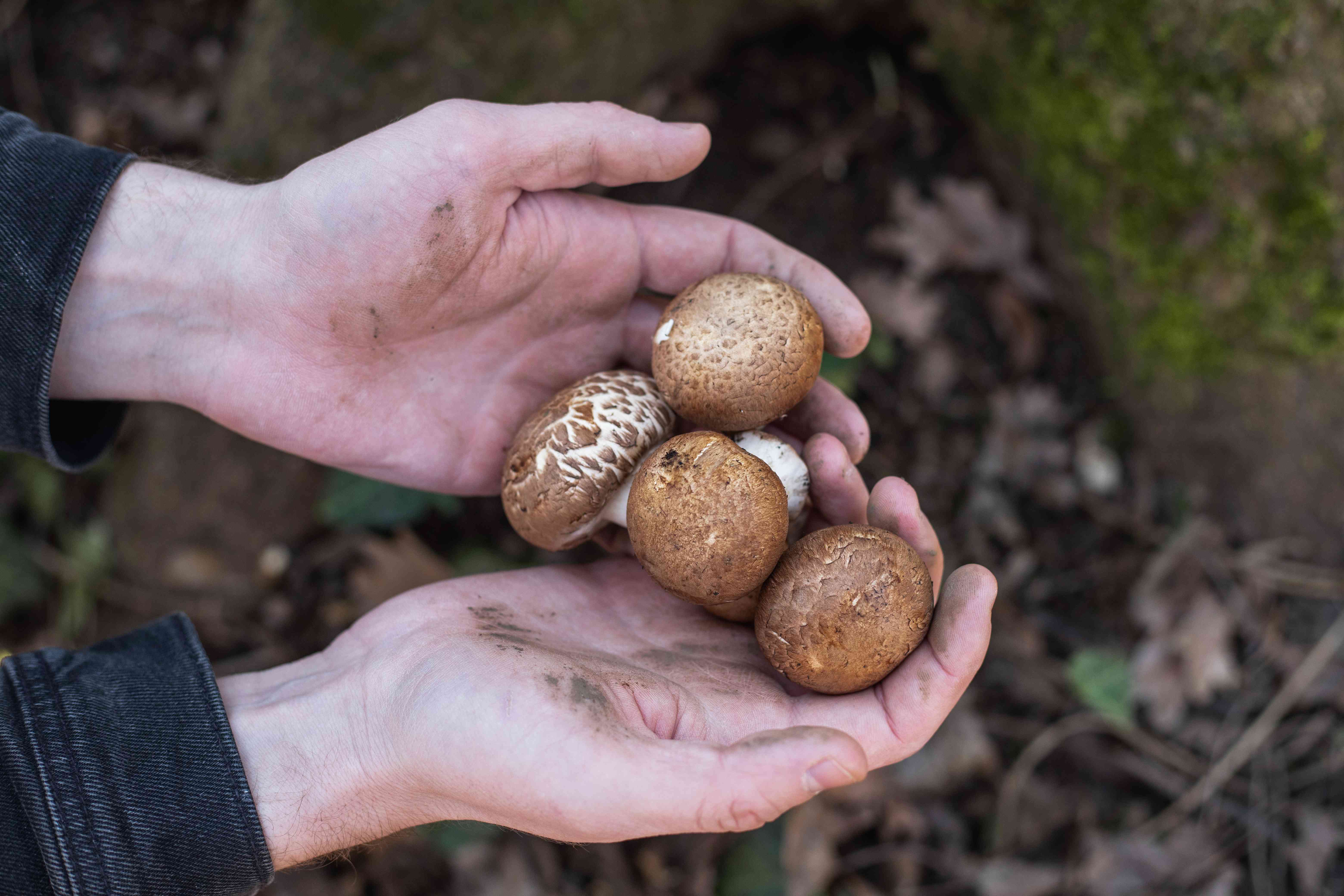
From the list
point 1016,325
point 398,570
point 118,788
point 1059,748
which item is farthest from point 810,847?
point 1016,325

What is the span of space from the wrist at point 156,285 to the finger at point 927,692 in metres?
2.48

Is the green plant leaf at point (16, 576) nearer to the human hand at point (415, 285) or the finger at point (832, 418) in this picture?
the human hand at point (415, 285)

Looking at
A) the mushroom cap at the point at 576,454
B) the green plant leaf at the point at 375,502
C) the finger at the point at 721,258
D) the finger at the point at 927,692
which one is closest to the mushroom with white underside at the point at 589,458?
the mushroom cap at the point at 576,454

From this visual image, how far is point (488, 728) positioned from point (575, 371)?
1644 mm

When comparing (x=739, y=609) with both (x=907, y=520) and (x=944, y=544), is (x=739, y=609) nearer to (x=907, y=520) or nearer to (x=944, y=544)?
(x=907, y=520)

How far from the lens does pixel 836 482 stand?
303 cm

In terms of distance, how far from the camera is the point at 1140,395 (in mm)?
4594

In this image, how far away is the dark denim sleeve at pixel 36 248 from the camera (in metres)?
2.91

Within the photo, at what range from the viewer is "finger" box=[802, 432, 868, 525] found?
9.90 feet

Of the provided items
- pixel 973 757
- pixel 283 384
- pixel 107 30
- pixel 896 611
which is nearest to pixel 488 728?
pixel 896 611

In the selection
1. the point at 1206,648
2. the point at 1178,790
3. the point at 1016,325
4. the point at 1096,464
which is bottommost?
the point at 1178,790

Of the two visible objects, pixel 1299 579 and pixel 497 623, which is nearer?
pixel 497 623

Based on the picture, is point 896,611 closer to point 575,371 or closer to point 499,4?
point 575,371

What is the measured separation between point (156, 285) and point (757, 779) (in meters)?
2.71
